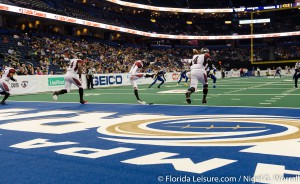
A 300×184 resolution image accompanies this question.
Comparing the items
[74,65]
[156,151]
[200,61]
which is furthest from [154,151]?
[74,65]

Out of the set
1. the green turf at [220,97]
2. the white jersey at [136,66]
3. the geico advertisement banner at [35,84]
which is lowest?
the green turf at [220,97]

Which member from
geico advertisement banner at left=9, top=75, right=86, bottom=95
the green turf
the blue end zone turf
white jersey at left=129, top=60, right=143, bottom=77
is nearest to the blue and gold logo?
the blue end zone turf

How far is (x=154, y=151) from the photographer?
5055 millimetres

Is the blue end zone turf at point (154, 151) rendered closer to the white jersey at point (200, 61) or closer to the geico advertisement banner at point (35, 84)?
the white jersey at point (200, 61)

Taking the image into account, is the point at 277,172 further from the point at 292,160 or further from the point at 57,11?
the point at 57,11

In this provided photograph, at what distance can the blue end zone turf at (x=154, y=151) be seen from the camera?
3861mm

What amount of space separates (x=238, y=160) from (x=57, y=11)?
1622 inches

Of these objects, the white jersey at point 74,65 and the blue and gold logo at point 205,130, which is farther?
the white jersey at point 74,65

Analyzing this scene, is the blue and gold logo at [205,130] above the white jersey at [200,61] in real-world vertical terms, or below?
below

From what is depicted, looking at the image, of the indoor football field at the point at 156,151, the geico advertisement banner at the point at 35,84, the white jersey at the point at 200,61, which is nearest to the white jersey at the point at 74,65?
the white jersey at the point at 200,61

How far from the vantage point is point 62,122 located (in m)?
8.65

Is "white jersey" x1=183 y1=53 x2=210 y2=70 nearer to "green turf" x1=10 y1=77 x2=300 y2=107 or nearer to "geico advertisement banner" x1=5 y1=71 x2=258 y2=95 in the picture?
"green turf" x1=10 y1=77 x2=300 y2=107

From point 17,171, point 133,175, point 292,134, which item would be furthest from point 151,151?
point 292,134

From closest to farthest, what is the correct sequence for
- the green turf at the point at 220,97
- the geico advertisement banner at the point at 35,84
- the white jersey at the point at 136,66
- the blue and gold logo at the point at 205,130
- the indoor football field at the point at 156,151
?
the indoor football field at the point at 156,151 → the blue and gold logo at the point at 205,130 → the green turf at the point at 220,97 → the white jersey at the point at 136,66 → the geico advertisement banner at the point at 35,84
